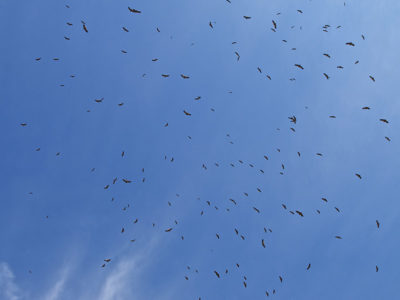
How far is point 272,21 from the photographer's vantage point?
23469 mm

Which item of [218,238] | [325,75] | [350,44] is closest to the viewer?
[350,44]

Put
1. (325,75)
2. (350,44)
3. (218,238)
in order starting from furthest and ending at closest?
(218,238) → (325,75) → (350,44)

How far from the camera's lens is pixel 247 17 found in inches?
920

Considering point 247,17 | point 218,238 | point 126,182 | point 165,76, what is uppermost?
point 247,17

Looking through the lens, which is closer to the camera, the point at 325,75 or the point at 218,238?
the point at 325,75

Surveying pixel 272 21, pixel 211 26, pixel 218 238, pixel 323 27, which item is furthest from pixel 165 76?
pixel 218 238

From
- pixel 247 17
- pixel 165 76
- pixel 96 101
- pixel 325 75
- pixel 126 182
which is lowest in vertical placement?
pixel 126 182

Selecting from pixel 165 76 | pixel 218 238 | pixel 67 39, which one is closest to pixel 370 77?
pixel 165 76

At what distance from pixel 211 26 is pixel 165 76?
13.9ft

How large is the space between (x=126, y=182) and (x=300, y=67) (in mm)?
12996

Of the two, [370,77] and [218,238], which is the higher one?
[370,77]

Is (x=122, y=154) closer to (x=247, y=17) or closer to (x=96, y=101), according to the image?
(x=96, y=101)

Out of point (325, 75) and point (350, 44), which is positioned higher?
point (350, 44)

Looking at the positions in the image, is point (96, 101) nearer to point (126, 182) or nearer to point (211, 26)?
point (126, 182)
